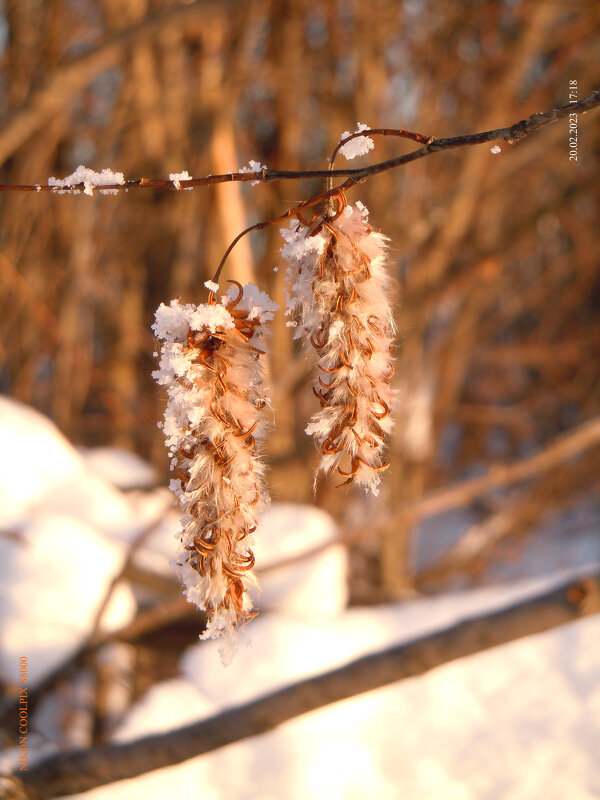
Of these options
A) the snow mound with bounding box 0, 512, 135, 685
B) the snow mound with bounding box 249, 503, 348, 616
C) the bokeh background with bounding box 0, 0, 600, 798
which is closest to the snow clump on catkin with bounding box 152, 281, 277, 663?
the snow mound with bounding box 0, 512, 135, 685

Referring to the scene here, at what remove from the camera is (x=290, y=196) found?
12.3 ft

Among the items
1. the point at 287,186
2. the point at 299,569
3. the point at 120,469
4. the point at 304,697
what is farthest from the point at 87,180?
the point at 287,186

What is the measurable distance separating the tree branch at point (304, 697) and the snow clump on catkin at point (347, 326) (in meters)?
0.74

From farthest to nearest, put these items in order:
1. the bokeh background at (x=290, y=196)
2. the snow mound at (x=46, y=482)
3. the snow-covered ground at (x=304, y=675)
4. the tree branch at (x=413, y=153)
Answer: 1. the bokeh background at (x=290, y=196)
2. the snow mound at (x=46, y=482)
3. the snow-covered ground at (x=304, y=675)
4. the tree branch at (x=413, y=153)

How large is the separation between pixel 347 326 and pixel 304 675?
5.26ft

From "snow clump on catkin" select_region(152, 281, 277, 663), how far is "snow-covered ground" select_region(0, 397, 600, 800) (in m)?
0.97

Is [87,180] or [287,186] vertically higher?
[287,186]

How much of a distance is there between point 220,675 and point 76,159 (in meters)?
3.87

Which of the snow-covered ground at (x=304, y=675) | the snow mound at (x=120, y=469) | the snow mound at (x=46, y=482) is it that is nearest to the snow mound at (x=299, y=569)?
the snow-covered ground at (x=304, y=675)

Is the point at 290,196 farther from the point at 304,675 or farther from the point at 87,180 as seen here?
the point at 87,180

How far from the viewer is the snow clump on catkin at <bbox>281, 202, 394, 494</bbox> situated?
0.75m

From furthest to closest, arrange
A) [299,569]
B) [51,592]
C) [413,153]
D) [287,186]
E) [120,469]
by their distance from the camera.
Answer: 1. [287,186]
2. [120,469]
3. [299,569]
4. [51,592]
5. [413,153]

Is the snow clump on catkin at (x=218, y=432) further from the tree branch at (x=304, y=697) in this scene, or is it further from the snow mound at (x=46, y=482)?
the snow mound at (x=46, y=482)

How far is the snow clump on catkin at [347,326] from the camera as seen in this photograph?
0.75 meters
